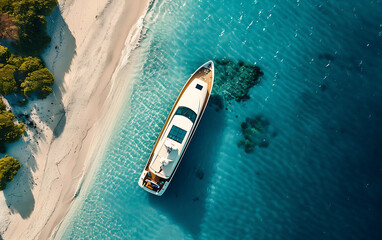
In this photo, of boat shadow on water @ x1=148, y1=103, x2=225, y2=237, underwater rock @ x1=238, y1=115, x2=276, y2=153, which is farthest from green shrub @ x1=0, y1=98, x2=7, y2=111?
underwater rock @ x1=238, y1=115, x2=276, y2=153

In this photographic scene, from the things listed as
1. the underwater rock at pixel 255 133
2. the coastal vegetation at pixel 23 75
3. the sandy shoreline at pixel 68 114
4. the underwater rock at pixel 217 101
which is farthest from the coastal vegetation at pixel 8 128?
the underwater rock at pixel 255 133

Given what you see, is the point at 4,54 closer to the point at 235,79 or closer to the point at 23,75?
A: the point at 23,75

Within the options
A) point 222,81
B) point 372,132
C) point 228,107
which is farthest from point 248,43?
point 372,132

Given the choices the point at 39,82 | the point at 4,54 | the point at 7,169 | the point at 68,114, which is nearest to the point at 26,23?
the point at 4,54

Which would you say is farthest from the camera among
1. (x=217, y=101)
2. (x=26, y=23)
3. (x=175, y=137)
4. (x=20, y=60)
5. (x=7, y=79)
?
(x=217, y=101)

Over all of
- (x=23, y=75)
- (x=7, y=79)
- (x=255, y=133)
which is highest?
(x=255, y=133)

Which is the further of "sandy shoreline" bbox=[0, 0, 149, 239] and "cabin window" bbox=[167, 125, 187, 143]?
"sandy shoreline" bbox=[0, 0, 149, 239]

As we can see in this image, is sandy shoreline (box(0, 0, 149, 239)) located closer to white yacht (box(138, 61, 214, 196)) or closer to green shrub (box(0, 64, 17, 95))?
green shrub (box(0, 64, 17, 95))
